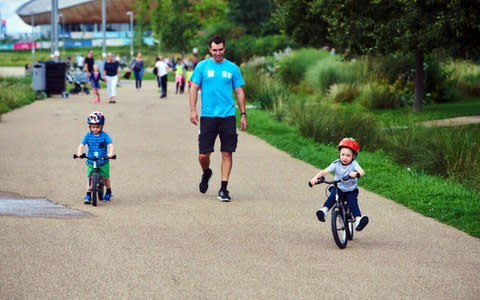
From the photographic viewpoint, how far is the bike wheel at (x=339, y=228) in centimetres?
721

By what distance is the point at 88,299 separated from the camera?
5.59 m

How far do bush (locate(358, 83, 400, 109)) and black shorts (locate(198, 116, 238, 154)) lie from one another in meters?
14.7

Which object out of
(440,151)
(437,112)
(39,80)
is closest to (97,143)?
(440,151)

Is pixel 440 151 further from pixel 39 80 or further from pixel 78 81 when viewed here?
pixel 78 81

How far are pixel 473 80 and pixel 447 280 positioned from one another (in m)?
24.3

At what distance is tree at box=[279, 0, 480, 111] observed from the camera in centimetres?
1677

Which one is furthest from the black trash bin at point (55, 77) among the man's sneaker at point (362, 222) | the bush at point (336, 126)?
the man's sneaker at point (362, 222)

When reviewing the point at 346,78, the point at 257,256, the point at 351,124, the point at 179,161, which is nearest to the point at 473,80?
the point at 346,78

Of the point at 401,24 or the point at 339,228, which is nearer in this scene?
the point at 339,228

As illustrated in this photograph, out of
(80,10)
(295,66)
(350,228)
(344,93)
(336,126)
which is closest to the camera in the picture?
(350,228)

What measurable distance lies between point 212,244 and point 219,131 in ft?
9.29

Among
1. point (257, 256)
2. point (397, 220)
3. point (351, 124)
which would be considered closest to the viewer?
point (257, 256)

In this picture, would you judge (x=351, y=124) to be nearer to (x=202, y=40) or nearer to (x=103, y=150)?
(x=103, y=150)

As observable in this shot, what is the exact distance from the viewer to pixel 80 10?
143 m
